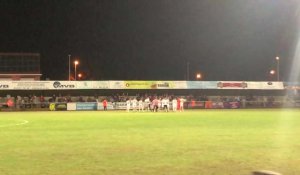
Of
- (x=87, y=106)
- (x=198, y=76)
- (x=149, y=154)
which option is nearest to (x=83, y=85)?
(x=87, y=106)

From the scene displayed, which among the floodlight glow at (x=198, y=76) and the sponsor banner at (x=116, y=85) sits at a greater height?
the floodlight glow at (x=198, y=76)

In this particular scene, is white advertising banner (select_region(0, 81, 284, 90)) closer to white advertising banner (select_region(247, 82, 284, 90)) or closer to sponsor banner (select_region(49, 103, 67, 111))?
white advertising banner (select_region(247, 82, 284, 90))

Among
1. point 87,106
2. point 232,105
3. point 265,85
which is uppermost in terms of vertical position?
point 265,85

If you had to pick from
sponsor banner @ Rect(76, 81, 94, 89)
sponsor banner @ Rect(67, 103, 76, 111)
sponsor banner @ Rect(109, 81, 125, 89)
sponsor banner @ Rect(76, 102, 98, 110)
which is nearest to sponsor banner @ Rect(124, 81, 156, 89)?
sponsor banner @ Rect(109, 81, 125, 89)

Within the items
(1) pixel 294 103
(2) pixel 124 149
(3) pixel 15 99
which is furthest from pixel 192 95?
(2) pixel 124 149

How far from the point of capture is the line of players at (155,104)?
48344mm

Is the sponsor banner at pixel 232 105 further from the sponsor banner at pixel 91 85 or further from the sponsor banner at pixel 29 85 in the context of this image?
the sponsor banner at pixel 29 85

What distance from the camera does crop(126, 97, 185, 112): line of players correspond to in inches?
1903

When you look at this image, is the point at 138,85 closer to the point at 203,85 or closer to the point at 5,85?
the point at 203,85

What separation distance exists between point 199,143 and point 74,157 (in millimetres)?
4982

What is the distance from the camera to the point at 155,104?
1879 inches

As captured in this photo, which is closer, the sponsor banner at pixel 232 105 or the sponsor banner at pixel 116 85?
the sponsor banner at pixel 232 105

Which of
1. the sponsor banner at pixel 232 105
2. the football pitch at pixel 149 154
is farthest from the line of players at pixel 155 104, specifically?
the football pitch at pixel 149 154

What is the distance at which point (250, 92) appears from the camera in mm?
67188
